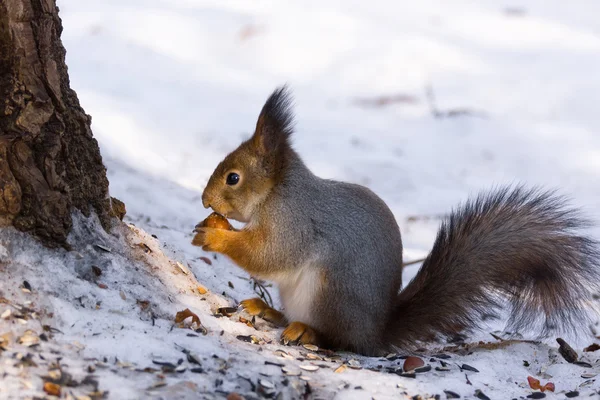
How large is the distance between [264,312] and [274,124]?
0.47 meters

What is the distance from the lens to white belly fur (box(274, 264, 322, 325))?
2.02m

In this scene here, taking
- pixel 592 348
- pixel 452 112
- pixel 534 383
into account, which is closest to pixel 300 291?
pixel 534 383

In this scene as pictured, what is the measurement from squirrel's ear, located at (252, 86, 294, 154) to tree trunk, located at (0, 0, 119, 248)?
0.51 meters

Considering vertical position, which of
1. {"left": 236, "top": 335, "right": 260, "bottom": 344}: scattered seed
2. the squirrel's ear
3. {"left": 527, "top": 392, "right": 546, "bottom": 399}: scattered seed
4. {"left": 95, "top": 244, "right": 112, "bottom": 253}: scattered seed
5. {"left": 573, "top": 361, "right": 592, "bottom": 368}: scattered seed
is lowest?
{"left": 527, "top": 392, "right": 546, "bottom": 399}: scattered seed

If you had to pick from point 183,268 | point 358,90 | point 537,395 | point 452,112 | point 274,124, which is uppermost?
point 358,90

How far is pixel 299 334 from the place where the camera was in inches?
79.2

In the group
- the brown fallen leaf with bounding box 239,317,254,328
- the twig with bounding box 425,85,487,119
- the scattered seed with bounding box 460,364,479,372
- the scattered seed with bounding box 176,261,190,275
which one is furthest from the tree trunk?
the twig with bounding box 425,85,487,119

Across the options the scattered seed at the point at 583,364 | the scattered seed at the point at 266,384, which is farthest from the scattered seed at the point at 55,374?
the scattered seed at the point at 583,364

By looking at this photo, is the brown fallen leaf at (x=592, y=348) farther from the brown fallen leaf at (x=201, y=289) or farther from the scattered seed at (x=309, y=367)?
the brown fallen leaf at (x=201, y=289)

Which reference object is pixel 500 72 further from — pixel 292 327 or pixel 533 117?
pixel 292 327

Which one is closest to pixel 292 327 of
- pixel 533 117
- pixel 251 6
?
pixel 533 117

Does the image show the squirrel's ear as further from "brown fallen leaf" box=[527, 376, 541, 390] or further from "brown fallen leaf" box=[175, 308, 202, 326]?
"brown fallen leaf" box=[527, 376, 541, 390]

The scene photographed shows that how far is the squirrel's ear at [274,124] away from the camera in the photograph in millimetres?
2141

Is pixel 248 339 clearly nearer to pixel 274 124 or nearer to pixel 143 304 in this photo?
pixel 143 304
